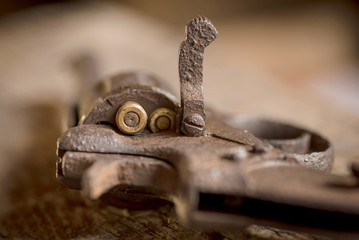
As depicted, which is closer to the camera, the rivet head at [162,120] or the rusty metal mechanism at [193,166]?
the rusty metal mechanism at [193,166]

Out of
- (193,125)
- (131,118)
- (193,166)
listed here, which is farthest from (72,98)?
(193,166)

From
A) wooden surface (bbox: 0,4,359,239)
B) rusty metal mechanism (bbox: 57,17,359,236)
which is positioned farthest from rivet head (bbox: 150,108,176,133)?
wooden surface (bbox: 0,4,359,239)

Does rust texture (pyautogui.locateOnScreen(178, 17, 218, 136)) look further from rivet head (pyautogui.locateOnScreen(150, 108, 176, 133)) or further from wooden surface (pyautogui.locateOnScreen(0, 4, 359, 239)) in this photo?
wooden surface (pyautogui.locateOnScreen(0, 4, 359, 239))

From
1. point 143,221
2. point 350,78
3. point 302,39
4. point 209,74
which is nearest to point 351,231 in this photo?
point 143,221

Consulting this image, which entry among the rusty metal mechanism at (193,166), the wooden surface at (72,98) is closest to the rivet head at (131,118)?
the rusty metal mechanism at (193,166)

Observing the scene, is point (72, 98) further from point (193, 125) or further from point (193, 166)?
point (193, 166)

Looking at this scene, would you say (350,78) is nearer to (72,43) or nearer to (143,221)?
(72,43)

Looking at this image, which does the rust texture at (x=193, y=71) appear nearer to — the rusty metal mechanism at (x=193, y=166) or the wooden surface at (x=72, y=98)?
the rusty metal mechanism at (x=193, y=166)
